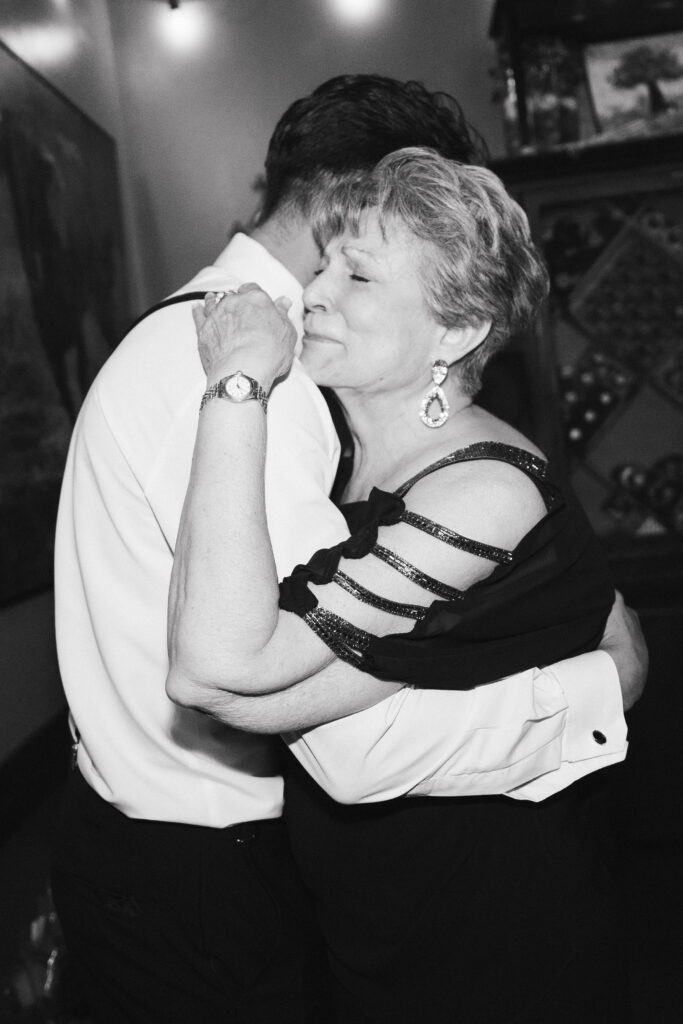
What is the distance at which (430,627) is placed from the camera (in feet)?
3.83

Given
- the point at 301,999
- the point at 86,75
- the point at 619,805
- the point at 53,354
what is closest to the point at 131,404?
the point at 301,999

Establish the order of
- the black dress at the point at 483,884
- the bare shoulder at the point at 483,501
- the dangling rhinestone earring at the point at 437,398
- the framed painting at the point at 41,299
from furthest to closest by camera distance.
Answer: the framed painting at the point at 41,299, the dangling rhinestone earring at the point at 437,398, the black dress at the point at 483,884, the bare shoulder at the point at 483,501

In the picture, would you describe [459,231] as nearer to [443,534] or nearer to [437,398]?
[437,398]

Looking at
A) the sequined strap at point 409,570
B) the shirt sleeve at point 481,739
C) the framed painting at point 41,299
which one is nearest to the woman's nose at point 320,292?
the sequined strap at point 409,570

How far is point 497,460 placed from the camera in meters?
1.30

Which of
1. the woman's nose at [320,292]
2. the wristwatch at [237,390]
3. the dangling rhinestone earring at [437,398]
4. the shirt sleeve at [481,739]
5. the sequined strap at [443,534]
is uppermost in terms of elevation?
the woman's nose at [320,292]

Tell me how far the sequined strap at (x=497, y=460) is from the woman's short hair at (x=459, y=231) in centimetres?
21

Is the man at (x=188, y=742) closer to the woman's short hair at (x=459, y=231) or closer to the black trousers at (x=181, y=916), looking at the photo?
the black trousers at (x=181, y=916)

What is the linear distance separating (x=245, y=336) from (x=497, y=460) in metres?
0.38

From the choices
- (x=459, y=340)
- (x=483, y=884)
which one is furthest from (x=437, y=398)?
(x=483, y=884)

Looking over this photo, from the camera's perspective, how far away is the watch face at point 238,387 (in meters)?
1.14

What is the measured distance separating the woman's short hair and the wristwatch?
1.28 ft

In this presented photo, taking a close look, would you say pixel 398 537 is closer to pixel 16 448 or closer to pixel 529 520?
pixel 529 520

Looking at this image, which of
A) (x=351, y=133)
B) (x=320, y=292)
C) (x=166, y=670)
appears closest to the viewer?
(x=166, y=670)
